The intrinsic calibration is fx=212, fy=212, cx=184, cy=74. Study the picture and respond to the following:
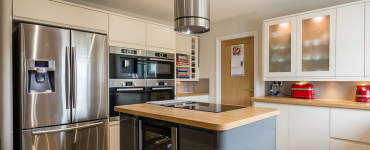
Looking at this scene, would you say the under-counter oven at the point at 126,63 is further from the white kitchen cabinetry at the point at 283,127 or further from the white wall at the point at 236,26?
the white kitchen cabinetry at the point at 283,127

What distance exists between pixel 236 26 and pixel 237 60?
0.64m

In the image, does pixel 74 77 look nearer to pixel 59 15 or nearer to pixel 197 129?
pixel 59 15

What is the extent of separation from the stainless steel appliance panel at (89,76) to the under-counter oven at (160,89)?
0.76 meters

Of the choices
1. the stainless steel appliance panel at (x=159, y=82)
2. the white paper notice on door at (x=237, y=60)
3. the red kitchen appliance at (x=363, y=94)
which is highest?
the white paper notice on door at (x=237, y=60)

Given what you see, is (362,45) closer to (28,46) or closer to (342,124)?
(342,124)

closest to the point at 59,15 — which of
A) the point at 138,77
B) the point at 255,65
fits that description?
the point at 138,77

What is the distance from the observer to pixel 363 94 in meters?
2.51

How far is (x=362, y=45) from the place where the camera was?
245 centimetres

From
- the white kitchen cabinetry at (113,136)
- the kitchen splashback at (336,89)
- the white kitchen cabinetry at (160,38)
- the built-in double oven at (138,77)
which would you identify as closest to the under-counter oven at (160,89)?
the built-in double oven at (138,77)

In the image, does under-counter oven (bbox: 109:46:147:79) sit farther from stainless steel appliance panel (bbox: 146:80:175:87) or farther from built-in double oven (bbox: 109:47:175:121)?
stainless steel appliance panel (bbox: 146:80:175:87)

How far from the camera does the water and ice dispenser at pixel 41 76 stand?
219cm

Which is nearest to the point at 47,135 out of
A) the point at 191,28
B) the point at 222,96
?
the point at 191,28

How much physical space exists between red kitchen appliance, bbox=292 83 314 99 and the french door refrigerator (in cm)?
262

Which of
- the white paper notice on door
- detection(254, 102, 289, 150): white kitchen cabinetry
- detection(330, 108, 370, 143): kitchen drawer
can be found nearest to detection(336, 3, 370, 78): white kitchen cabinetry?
detection(330, 108, 370, 143): kitchen drawer
